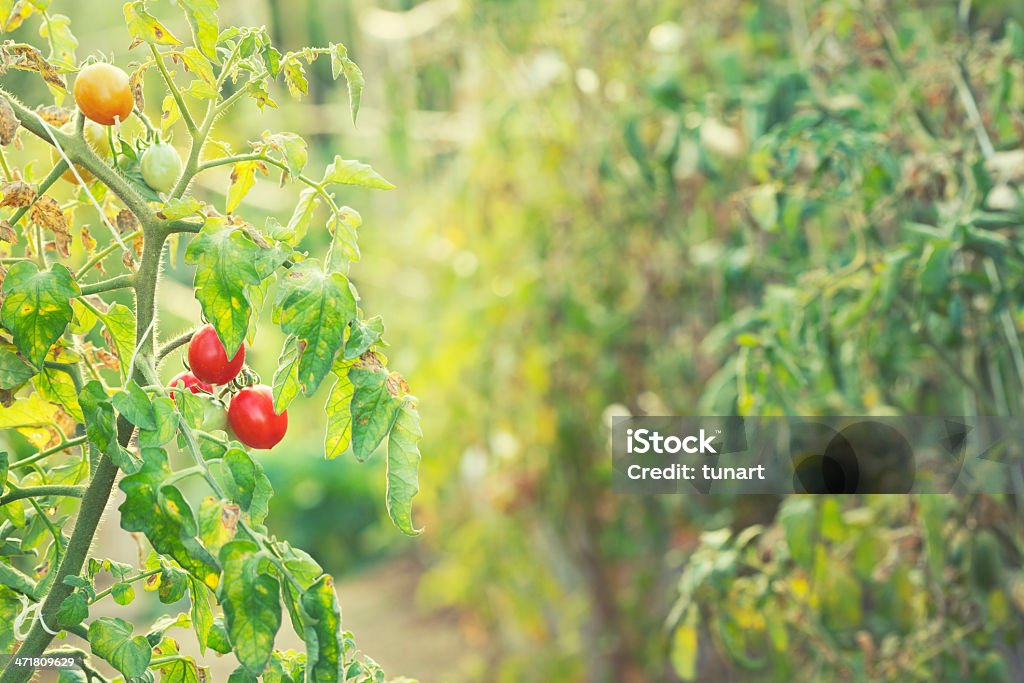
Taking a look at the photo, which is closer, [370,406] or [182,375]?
[370,406]

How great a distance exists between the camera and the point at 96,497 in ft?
1.80

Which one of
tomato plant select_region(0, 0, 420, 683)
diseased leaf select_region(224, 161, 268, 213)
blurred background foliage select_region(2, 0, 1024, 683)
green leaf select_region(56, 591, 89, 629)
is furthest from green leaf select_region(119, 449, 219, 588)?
blurred background foliage select_region(2, 0, 1024, 683)

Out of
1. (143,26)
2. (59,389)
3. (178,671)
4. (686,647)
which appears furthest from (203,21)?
(686,647)

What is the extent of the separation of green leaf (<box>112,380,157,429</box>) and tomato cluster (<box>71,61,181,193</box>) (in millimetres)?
138

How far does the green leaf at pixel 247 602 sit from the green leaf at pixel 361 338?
112mm

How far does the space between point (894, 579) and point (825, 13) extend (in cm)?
77

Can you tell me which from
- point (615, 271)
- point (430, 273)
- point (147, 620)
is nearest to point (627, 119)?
point (615, 271)

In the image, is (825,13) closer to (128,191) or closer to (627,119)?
(627,119)

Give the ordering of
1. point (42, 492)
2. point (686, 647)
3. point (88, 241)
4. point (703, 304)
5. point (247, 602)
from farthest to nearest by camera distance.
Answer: point (703, 304), point (686, 647), point (88, 241), point (42, 492), point (247, 602)

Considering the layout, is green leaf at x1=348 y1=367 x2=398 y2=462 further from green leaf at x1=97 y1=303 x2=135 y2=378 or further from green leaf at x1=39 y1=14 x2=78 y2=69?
green leaf at x1=39 y1=14 x2=78 y2=69

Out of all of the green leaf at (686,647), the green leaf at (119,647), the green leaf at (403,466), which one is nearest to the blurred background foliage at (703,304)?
the green leaf at (686,647)

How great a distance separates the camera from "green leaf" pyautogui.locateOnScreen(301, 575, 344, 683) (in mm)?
464

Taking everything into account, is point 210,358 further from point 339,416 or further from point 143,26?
point 143,26

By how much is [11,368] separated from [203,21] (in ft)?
0.74
